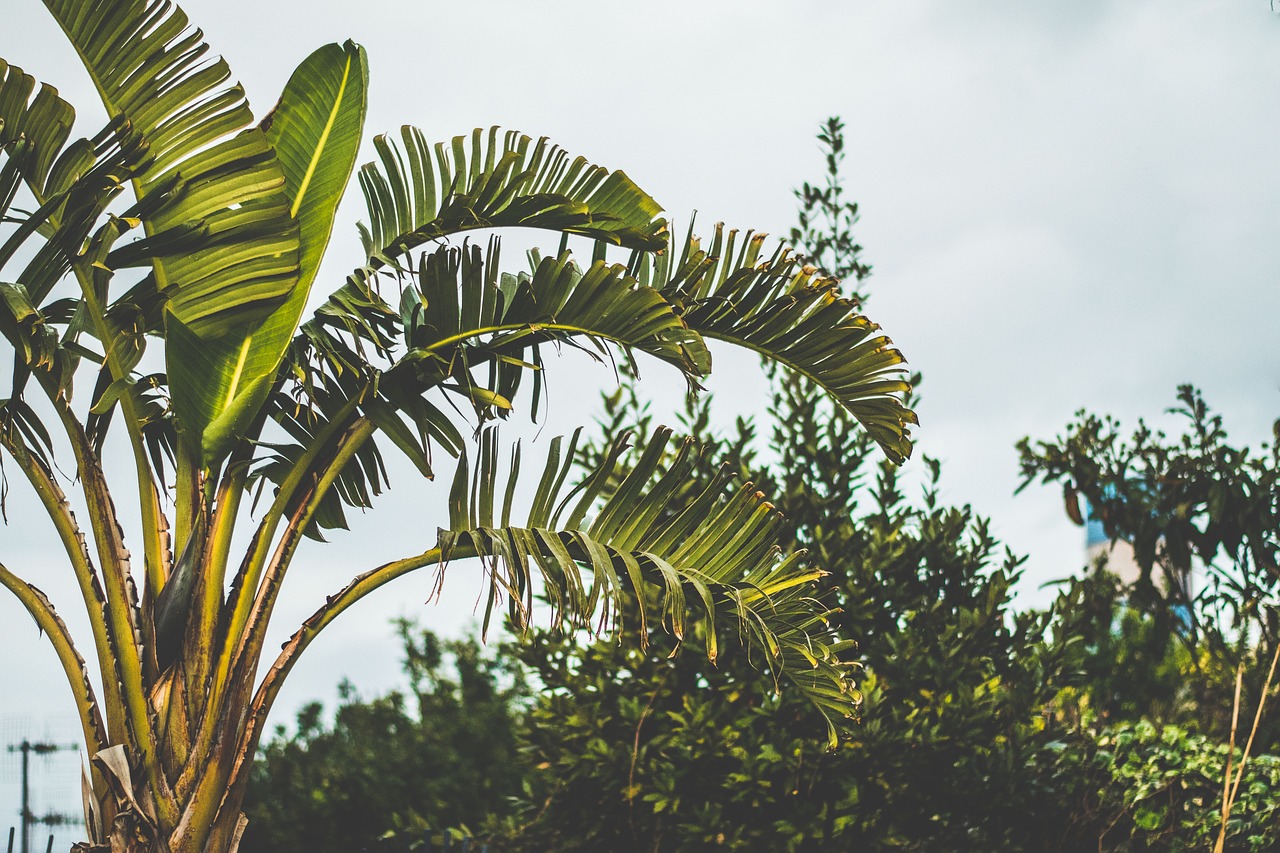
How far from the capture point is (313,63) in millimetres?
4695

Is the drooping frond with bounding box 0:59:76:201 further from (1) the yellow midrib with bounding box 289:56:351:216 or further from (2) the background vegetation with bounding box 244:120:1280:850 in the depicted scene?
(2) the background vegetation with bounding box 244:120:1280:850

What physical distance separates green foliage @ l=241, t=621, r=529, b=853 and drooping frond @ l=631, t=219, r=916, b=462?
851 cm

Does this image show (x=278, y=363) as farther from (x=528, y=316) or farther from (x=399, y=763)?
(x=399, y=763)

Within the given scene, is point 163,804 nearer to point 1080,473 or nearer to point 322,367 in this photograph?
point 322,367

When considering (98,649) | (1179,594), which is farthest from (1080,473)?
(98,649)

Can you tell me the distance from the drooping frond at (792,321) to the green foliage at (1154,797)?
3118 millimetres

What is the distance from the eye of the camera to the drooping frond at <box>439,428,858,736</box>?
4.17m

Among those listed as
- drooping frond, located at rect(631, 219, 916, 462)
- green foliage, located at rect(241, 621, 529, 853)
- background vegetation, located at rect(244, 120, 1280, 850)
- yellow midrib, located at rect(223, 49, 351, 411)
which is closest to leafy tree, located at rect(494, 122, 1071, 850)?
background vegetation, located at rect(244, 120, 1280, 850)

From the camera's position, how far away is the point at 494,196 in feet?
14.4

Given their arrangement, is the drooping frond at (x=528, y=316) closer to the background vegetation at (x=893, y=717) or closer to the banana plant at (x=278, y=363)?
the banana plant at (x=278, y=363)

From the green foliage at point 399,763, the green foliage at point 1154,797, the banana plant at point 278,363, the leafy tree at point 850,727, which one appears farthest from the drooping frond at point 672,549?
the green foliage at point 399,763

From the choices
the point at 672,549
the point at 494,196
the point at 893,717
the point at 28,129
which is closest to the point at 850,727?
the point at 893,717

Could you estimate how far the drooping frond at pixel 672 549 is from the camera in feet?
13.7

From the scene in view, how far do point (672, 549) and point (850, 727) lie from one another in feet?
6.95
